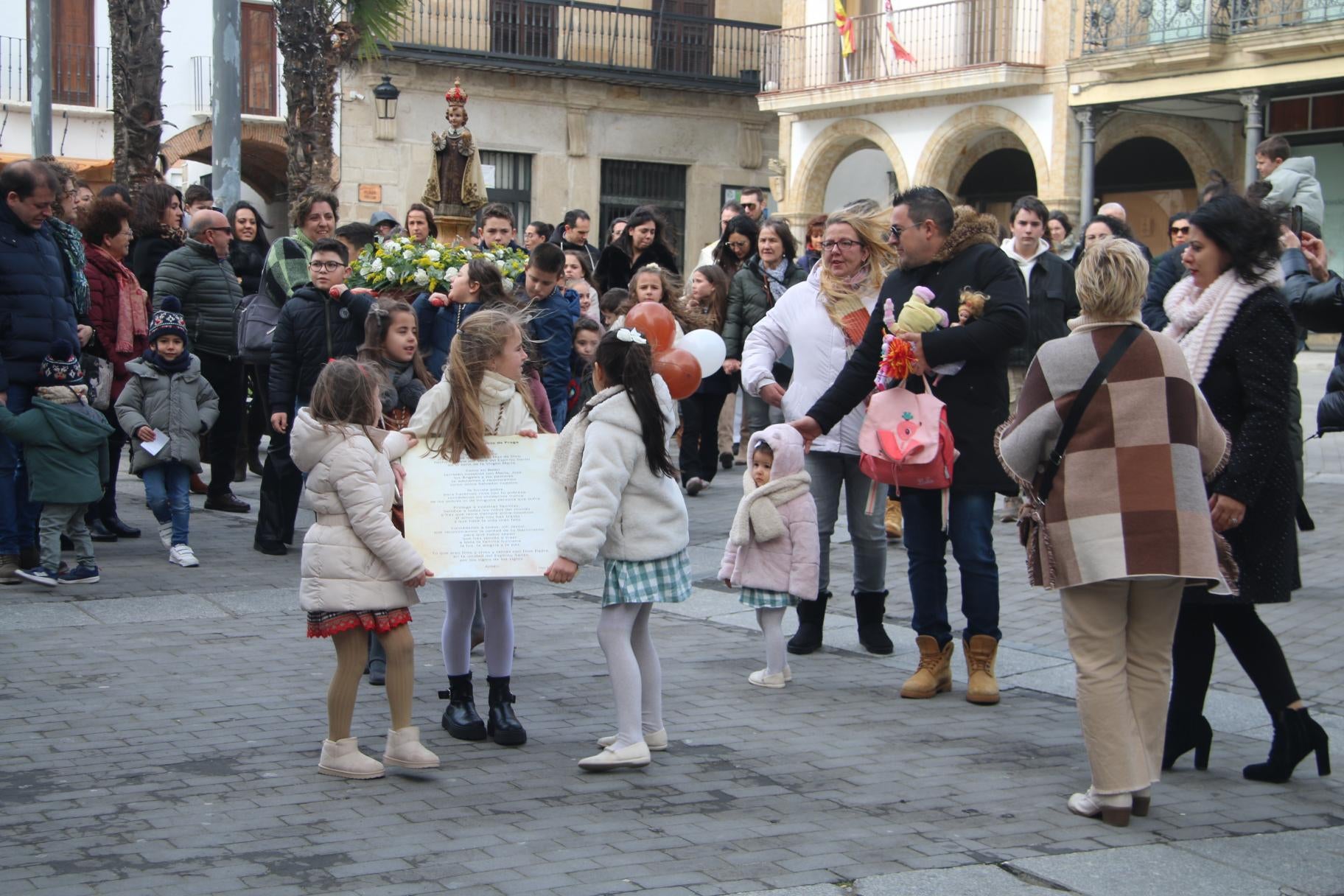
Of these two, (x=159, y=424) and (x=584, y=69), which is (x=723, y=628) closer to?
(x=159, y=424)

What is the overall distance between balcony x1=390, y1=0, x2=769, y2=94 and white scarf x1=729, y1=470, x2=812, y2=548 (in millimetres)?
24292

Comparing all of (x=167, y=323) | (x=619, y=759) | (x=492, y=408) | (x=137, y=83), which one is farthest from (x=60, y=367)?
A: (x=137, y=83)

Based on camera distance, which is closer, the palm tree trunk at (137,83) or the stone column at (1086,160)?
the palm tree trunk at (137,83)

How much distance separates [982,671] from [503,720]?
A: 6.60 ft

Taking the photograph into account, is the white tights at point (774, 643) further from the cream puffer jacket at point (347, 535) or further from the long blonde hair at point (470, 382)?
the cream puffer jacket at point (347, 535)

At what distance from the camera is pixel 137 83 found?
15.0 m

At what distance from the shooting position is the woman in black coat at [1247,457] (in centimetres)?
531

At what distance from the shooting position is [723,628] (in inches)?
316

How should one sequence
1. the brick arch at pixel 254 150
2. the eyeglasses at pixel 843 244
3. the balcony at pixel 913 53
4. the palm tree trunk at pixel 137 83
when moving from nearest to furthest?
the eyeglasses at pixel 843 244 < the palm tree trunk at pixel 137 83 < the balcony at pixel 913 53 < the brick arch at pixel 254 150

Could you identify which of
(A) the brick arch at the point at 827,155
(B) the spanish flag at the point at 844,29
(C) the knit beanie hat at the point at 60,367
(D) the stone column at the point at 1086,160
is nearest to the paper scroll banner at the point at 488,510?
(C) the knit beanie hat at the point at 60,367

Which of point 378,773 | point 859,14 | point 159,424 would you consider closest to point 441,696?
point 378,773

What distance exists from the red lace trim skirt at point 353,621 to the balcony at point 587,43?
25.6 metres

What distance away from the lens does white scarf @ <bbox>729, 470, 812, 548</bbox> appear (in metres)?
6.92

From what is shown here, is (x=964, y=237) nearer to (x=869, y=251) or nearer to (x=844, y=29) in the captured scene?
(x=869, y=251)
